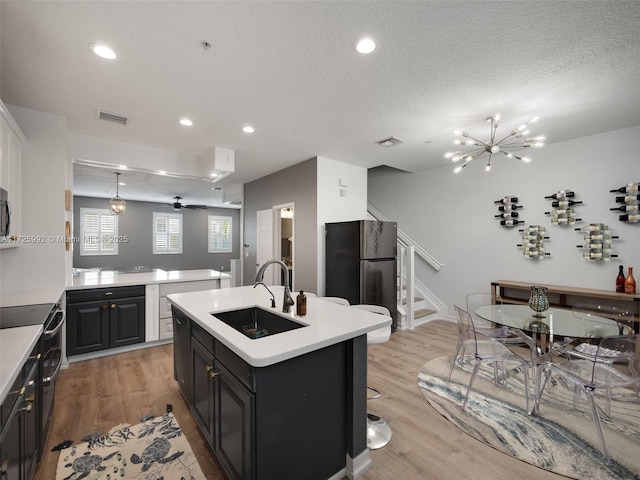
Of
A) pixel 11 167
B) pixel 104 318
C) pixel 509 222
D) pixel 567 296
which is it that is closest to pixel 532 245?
pixel 509 222

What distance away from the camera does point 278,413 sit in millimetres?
1400

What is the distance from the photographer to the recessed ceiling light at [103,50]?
1953mm

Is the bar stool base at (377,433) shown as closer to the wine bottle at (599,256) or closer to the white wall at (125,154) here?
the wine bottle at (599,256)

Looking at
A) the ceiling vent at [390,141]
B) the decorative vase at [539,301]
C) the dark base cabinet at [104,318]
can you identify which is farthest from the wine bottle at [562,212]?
the dark base cabinet at [104,318]

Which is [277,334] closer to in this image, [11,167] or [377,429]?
[377,429]

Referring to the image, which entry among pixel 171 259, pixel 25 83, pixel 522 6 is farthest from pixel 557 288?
pixel 171 259

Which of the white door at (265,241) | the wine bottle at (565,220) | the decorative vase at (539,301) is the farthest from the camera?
the white door at (265,241)

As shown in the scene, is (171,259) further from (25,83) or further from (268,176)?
(25,83)

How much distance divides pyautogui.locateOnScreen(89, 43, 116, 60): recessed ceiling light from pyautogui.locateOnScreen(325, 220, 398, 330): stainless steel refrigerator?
10.1 feet

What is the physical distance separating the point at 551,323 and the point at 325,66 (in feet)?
9.71

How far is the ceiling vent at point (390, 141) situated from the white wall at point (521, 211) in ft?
5.79

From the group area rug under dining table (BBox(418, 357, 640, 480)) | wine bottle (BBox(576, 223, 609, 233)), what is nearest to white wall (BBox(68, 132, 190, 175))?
area rug under dining table (BBox(418, 357, 640, 480))

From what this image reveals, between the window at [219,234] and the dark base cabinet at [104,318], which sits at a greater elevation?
the window at [219,234]

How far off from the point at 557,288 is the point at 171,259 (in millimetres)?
9869
